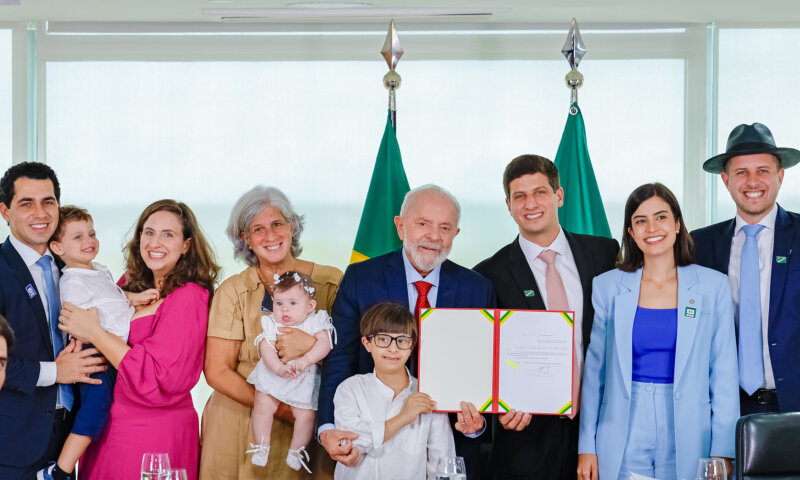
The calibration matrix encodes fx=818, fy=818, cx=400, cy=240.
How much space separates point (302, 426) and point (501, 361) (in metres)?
0.90

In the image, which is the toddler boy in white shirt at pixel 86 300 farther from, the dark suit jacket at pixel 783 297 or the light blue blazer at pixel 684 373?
the dark suit jacket at pixel 783 297

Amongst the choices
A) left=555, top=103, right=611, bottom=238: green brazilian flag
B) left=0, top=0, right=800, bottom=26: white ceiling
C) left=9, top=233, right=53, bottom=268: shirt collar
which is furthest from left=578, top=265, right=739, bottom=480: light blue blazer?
left=9, top=233, right=53, bottom=268: shirt collar

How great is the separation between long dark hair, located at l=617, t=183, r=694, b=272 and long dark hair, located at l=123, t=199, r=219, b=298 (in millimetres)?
1826

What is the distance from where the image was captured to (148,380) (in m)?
3.39

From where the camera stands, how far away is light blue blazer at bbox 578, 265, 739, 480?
10.4 feet

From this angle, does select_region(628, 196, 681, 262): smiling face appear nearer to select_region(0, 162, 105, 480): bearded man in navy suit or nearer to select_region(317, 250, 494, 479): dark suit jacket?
select_region(317, 250, 494, 479): dark suit jacket

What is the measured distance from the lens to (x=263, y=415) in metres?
3.42

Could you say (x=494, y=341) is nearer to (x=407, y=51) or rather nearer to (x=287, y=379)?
(x=287, y=379)

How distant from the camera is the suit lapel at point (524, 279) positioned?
11.7 ft

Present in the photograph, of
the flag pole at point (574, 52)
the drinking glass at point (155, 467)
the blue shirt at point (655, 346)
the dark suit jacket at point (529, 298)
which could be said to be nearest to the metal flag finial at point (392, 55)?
the flag pole at point (574, 52)

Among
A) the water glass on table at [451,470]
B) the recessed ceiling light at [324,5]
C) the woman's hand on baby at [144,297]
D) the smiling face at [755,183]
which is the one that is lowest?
the water glass on table at [451,470]

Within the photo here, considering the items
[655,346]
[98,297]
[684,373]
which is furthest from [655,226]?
[98,297]

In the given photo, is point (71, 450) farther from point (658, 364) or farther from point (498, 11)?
point (498, 11)

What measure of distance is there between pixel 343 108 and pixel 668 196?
2.48 meters
